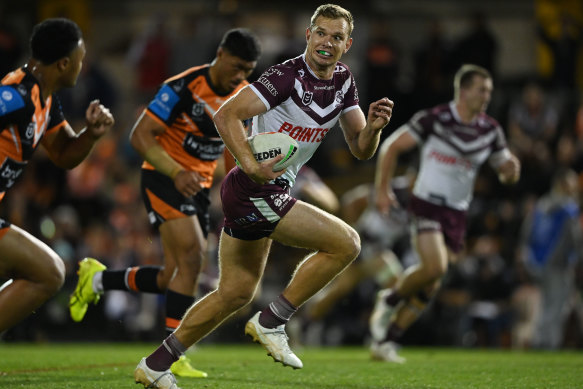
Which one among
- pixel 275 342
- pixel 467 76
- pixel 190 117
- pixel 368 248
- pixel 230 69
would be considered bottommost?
pixel 275 342

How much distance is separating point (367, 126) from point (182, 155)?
2.45 meters

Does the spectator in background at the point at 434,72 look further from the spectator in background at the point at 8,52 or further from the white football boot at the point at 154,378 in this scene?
the white football boot at the point at 154,378

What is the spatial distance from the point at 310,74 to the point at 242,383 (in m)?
2.32

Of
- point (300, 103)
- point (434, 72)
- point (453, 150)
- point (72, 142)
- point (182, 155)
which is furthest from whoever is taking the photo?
point (434, 72)

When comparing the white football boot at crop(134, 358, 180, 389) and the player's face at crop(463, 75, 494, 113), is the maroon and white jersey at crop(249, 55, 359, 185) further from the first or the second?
the player's face at crop(463, 75, 494, 113)

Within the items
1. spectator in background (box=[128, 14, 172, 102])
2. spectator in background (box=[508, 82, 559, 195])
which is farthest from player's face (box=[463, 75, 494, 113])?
spectator in background (box=[128, 14, 172, 102])

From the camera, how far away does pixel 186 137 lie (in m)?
7.76

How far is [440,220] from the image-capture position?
946cm

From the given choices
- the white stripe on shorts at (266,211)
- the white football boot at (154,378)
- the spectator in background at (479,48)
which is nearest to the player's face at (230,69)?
the white stripe on shorts at (266,211)

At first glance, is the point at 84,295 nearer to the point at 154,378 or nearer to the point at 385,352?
the point at 154,378

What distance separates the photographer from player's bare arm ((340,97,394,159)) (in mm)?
5695

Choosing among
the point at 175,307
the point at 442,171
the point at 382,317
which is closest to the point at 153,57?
the point at 442,171

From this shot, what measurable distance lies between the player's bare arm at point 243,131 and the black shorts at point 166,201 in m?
2.09

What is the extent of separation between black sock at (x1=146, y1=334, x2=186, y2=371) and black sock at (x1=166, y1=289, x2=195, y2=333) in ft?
5.42
